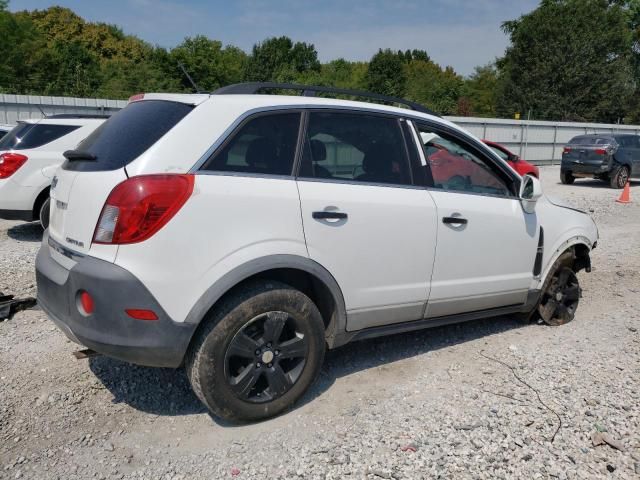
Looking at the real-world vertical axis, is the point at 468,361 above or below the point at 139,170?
below

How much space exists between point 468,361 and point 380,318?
3.06ft

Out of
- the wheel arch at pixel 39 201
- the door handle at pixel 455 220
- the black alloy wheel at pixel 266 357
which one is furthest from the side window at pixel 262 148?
the wheel arch at pixel 39 201

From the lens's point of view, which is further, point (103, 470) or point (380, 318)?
point (380, 318)

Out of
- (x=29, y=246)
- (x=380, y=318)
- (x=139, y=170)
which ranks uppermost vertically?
(x=139, y=170)

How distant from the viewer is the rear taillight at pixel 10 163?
768 cm

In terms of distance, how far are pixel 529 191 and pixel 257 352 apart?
2.43 m

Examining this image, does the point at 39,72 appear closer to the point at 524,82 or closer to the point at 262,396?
the point at 524,82

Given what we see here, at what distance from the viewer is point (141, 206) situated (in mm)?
2729

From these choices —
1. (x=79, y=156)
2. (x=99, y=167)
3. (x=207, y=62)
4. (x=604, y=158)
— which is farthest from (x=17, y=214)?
(x=207, y=62)

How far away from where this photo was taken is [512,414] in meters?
3.33

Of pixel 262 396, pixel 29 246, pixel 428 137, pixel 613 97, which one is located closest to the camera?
pixel 262 396

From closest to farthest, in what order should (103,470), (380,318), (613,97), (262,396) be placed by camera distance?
(103,470)
(262,396)
(380,318)
(613,97)

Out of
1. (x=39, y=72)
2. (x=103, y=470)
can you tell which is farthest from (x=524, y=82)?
(x=103, y=470)

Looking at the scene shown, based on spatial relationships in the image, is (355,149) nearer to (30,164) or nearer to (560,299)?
(560,299)
